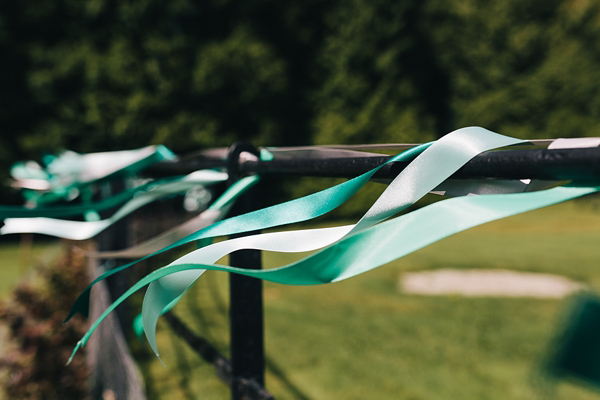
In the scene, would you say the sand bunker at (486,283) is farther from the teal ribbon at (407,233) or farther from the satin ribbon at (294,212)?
the teal ribbon at (407,233)

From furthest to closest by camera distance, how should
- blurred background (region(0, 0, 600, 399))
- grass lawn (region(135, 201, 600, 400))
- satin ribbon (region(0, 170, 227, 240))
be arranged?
blurred background (region(0, 0, 600, 399)) → grass lawn (region(135, 201, 600, 400)) → satin ribbon (region(0, 170, 227, 240))

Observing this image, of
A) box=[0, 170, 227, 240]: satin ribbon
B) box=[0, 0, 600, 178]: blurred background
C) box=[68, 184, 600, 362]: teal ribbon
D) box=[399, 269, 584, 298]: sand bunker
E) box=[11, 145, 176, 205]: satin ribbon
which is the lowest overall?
box=[399, 269, 584, 298]: sand bunker

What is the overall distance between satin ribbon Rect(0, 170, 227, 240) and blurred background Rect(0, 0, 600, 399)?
2.52 meters

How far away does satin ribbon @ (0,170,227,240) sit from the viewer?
1.50m

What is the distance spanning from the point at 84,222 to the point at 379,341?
3.93 meters

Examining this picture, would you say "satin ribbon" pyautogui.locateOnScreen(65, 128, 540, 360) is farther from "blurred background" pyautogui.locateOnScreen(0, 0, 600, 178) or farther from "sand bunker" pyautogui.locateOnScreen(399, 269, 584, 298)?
"blurred background" pyautogui.locateOnScreen(0, 0, 600, 178)

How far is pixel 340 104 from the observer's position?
590 inches

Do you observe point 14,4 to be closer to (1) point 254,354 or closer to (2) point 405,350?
(2) point 405,350

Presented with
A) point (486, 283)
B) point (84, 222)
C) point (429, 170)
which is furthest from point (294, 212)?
point (486, 283)

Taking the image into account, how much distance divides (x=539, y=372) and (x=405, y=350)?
4.63m

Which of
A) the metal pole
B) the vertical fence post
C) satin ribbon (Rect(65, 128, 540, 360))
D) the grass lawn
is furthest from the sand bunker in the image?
satin ribbon (Rect(65, 128, 540, 360))

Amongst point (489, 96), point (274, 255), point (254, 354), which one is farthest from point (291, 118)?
point (254, 354)

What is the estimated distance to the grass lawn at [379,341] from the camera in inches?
155

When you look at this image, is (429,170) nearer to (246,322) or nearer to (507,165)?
(507,165)
